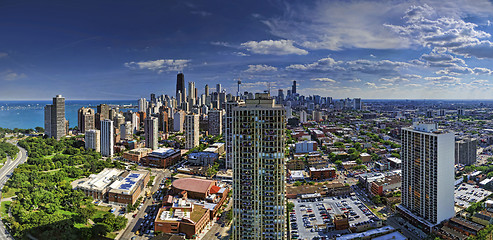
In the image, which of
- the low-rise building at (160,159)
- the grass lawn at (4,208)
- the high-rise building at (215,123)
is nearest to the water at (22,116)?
the low-rise building at (160,159)

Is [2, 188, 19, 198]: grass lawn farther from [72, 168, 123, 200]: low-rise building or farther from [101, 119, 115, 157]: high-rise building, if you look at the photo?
[101, 119, 115, 157]: high-rise building

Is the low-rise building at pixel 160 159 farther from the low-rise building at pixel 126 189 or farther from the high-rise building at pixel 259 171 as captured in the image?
the high-rise building at pixel 259 171

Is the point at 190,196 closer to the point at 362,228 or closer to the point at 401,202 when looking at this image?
the point at 362,228

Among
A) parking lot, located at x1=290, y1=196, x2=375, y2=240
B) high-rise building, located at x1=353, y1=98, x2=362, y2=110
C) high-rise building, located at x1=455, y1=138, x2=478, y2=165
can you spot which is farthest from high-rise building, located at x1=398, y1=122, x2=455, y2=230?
high-rise building, located at x1=353, y1=98, x2=362, y2=110

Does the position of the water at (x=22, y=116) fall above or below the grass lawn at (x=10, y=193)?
above

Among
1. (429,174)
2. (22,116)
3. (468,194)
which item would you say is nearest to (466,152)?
(468,194)
